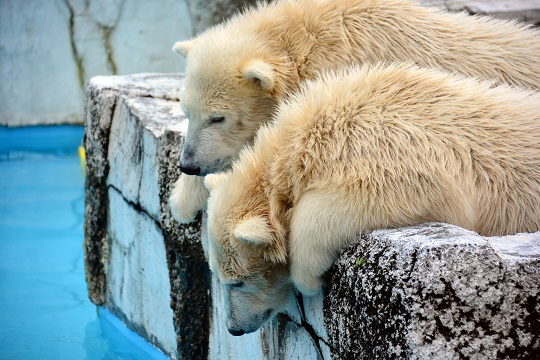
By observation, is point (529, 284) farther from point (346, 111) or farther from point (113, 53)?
point (113, 53)

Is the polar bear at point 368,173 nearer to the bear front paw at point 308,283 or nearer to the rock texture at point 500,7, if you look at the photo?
the bear front paw at point 308,283

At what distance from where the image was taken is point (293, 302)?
305 cm

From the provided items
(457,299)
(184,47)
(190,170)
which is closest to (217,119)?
(190,170)

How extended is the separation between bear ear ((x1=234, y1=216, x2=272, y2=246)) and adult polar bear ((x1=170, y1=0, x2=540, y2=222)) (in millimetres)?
842

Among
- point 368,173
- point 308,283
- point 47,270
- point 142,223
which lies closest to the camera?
point 368,173

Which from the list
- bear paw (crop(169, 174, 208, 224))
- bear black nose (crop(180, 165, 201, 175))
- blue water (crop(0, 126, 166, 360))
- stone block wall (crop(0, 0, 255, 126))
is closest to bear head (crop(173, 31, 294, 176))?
bear black nose (crop(180, 165, 201, 175))

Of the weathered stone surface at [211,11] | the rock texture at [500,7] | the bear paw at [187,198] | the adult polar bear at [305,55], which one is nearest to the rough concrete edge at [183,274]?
the bear paw at [187,198]

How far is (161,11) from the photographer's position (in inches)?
442

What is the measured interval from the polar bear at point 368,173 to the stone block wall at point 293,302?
112mm

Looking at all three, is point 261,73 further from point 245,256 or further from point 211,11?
point 211,11

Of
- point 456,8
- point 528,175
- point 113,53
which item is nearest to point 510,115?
point 528,175

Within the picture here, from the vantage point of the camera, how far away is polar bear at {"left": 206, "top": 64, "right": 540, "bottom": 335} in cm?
251

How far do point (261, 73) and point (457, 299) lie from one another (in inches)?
60.5

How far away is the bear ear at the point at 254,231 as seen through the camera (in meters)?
2.62
